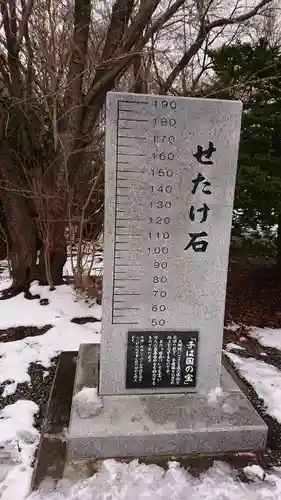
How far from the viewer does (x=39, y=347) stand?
10.8ft

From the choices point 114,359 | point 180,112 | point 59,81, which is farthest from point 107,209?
point 59,81

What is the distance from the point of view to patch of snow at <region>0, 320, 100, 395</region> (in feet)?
9.36

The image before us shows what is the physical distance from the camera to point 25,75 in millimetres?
4570

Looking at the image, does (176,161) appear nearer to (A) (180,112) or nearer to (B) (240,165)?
(A) (180,112)

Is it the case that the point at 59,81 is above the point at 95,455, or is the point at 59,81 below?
above

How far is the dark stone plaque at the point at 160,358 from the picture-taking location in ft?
7.43

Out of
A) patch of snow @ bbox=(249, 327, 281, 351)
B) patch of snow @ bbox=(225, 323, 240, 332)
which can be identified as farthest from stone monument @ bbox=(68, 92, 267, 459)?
patch of snow @ bbox=(225, 323, 240, 332)

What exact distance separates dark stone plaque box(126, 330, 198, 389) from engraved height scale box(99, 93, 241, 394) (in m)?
0.03

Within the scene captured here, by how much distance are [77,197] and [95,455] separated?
314 centimetres

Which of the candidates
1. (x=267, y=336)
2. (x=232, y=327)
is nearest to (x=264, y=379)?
(x=267, y=336)

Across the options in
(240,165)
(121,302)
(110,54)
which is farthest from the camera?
(240,165)

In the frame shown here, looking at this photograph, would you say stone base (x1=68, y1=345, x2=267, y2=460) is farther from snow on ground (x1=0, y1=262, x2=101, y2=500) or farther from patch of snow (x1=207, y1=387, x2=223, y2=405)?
snow on ground (x1=0, y1=262, x2=101, y2=500)

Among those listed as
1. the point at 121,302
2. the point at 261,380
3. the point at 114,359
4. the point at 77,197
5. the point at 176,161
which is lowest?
the point at 261,380

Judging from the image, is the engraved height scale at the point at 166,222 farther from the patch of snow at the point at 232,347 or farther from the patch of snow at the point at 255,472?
the patch of snow at the point at 232,347
